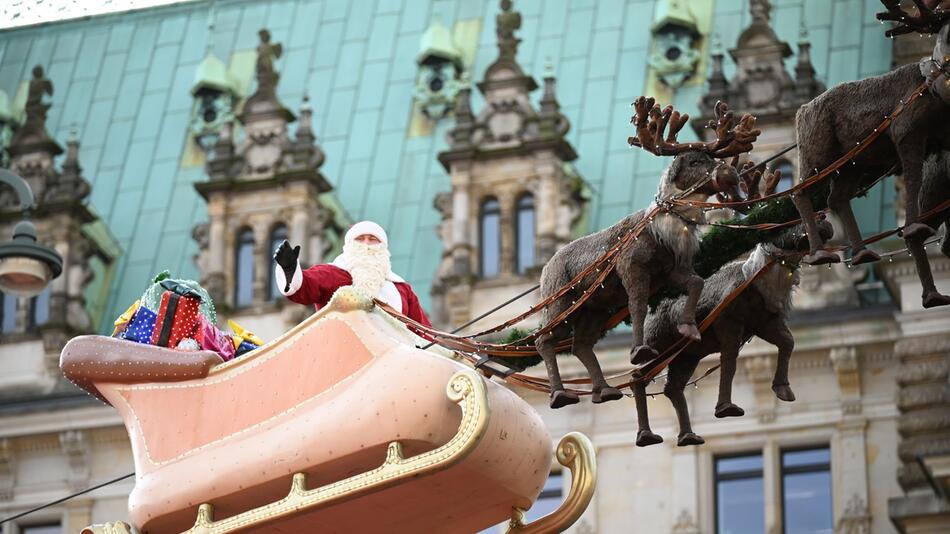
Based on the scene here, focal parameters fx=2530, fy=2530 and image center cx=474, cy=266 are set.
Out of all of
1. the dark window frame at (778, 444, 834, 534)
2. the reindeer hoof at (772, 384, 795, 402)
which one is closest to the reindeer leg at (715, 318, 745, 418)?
the reindeer hoof at (772, 384, 795, 402)

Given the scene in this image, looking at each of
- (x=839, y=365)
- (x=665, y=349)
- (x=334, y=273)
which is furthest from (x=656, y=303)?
(x=839, y=365)

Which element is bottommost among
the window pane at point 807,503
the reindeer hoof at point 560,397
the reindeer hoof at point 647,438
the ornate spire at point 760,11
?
the reindeer hoof at point 647,438

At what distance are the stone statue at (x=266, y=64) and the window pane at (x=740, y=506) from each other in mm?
9220

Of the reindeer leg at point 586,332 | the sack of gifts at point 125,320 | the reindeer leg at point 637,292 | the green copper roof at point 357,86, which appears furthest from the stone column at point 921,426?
the reindeer leg at point 637,292

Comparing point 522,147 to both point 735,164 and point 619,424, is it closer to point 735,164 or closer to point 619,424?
point 619,424

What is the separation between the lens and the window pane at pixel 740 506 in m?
31.5

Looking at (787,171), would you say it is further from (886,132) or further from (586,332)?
(886,132)

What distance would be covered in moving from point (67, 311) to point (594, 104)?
8.10m

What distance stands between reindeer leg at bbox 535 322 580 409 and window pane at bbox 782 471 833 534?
56.1 feet

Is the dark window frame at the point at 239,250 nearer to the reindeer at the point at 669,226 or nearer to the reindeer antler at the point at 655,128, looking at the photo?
the reindeer at the point at 669,226

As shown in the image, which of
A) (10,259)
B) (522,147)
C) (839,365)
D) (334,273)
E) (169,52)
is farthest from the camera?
(169,52)

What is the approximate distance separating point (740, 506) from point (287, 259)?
58.3ft

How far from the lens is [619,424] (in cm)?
3244

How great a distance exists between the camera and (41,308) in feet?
120
